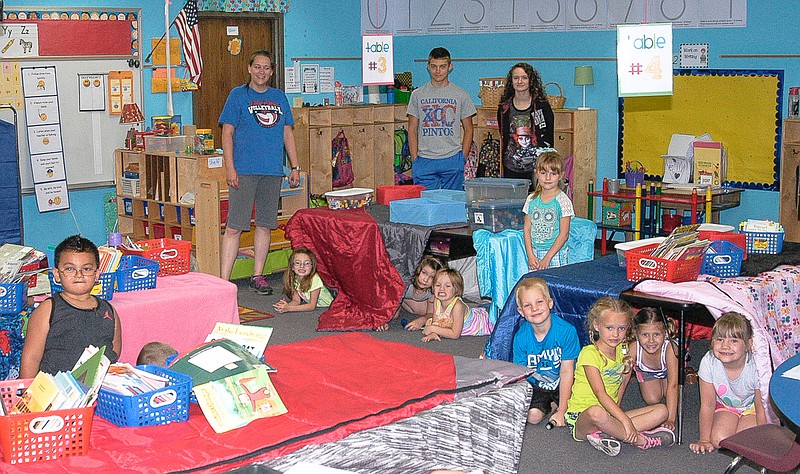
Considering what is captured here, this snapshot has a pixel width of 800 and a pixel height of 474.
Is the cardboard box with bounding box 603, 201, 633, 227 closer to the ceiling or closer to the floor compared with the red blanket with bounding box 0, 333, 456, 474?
closer to the ceiling

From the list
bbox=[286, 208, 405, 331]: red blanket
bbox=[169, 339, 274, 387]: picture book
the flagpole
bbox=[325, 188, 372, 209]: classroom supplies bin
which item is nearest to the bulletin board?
bbox=[325, 188, 372, 209]: classroom supplies bin

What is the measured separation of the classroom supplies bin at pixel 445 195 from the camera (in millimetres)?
6254

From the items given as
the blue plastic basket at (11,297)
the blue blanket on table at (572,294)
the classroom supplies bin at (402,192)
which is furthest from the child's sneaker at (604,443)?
the classroom supplies bin at (402,192)

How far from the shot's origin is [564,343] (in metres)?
4.48

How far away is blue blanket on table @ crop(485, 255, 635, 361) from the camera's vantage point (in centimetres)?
446

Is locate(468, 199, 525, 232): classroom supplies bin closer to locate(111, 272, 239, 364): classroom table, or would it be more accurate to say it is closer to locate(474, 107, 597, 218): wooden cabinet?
locate(111, 272, 239, 364): classroom table

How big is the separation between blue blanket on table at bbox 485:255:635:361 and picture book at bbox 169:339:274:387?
1.92m

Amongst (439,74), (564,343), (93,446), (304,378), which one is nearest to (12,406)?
(93,446)

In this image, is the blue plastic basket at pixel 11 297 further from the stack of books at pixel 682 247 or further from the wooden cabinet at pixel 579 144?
the wooden cabinet at pixel 579 144

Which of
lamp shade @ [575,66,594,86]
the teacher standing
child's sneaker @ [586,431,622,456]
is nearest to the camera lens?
child's sneaker @ [586,431,622,456]

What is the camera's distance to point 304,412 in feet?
9.14

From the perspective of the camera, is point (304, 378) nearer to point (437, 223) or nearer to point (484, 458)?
point (484, 458)

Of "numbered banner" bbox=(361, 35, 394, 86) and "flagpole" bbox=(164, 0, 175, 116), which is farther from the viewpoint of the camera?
"flagpole" bbox=(164, 0, 175, 116)

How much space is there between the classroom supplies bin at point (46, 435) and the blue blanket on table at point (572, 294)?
251 cm
